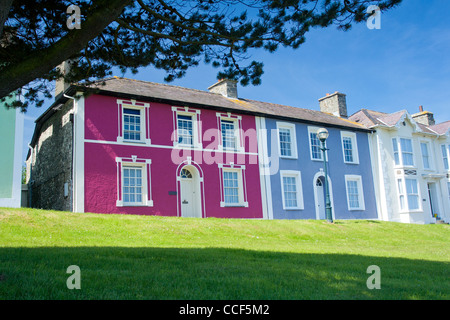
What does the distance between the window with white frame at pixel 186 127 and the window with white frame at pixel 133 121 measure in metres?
1.52

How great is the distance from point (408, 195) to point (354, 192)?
4040mm

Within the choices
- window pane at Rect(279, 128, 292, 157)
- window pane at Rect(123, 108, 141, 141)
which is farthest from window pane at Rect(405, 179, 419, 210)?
window pane at Rect(123, 108, 141, 141)

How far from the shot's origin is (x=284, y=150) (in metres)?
24.0

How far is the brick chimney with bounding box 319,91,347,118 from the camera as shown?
3014 cm

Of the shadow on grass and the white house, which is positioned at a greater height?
the white house

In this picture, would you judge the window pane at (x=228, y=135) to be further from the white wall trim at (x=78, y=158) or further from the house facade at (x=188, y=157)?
the white wall trim at (x=78, y=158)

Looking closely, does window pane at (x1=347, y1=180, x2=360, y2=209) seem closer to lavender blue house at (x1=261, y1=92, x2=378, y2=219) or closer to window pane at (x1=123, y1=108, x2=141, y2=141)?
lavender blue house at (x1=261, y1=92, x2=378, y2=219)

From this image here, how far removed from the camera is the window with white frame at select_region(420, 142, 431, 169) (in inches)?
1184

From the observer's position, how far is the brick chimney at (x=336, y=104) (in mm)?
30141

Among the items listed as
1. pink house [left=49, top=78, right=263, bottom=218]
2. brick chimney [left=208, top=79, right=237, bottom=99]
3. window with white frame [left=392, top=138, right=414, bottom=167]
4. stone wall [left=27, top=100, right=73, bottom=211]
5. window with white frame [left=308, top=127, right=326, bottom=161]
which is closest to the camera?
pink house [left=49, top=78, right=263, bottom=218]

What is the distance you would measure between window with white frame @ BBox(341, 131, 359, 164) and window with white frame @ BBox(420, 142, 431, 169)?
6.17 m

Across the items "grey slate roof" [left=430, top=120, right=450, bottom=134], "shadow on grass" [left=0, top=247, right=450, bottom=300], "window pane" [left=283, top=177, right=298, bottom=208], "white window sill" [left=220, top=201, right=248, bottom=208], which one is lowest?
"shadow on grass" [left=0, top=247, right=450, bottom=300]

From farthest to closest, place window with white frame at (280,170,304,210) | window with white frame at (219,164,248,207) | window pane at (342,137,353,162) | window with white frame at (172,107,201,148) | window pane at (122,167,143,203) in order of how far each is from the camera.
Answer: window pane at (342,137,353,162) → window with white frame at (280,170,304,210) → window with white frame at (219,164,248,207) → window with white frame at (172,107,201,148) → window pane at (122,167,143,203)

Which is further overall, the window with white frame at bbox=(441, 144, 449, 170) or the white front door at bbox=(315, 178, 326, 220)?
the window with white frame at bbox=(441, 144, 449, 170)
